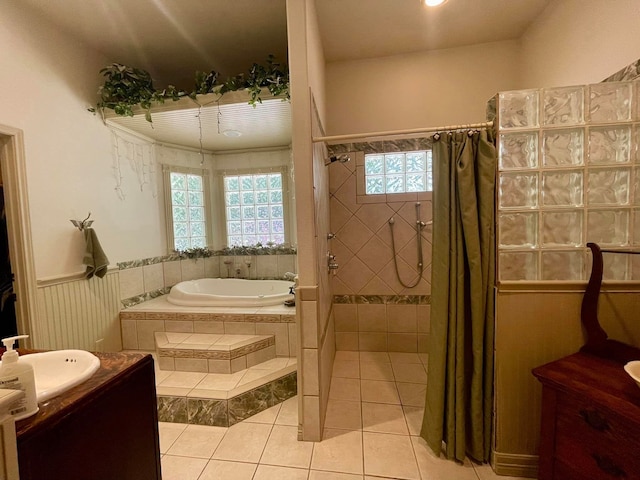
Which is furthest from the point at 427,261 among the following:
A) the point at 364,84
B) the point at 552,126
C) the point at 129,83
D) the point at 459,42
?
the point at 129,83

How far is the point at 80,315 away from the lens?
230cm

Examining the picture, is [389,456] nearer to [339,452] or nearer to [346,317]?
[339,452]

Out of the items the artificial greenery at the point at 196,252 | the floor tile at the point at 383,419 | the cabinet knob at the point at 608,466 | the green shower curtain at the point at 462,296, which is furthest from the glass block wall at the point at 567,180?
the artificial greenery at the point at 196,252

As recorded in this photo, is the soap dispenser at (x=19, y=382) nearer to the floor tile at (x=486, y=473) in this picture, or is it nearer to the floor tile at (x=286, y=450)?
the floor tile at (x=286, y=450)

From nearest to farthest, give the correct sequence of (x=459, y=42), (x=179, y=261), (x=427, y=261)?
(x=459, y=42), (x=427, y=261), (x=179, y=261)

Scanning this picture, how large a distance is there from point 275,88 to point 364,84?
35.9 inches

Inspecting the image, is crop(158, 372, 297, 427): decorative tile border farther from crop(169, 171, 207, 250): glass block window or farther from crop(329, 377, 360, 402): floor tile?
crop(169, 171, 207, 250): glass block window

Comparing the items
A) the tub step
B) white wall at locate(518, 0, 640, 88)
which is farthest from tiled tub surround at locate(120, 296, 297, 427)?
white wall at locate(518, 0, 640, 88)

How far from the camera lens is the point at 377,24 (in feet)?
7.09

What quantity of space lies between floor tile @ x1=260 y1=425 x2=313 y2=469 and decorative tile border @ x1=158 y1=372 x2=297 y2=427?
25cm

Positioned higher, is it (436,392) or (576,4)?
(576,4)

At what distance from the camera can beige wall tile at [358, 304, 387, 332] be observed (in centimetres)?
270

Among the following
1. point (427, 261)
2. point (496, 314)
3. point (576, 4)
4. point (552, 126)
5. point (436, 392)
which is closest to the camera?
point (552, 126)

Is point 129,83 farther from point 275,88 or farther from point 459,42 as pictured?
point 459,42
